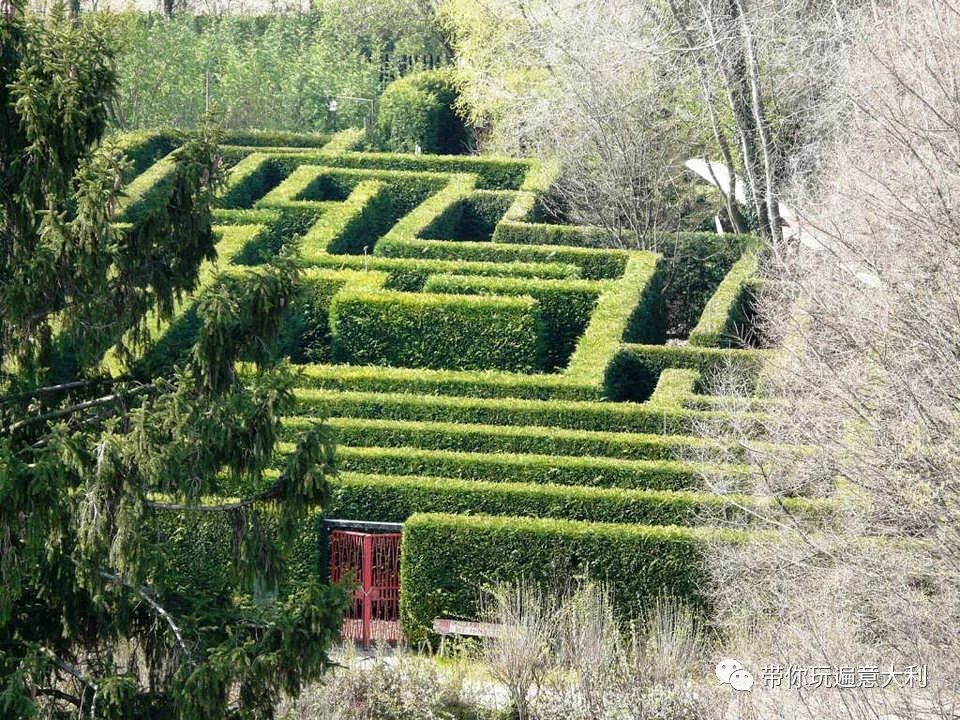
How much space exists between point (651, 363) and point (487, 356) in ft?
9.25

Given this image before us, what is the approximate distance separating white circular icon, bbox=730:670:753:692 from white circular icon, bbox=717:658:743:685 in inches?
9.5

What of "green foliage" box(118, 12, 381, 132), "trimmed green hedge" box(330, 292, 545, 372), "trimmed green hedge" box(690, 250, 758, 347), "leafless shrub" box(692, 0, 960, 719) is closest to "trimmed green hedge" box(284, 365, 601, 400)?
"trimmed green hedge" box(330, 292, 545, 372)

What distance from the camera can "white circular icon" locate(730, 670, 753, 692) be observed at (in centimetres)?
1741

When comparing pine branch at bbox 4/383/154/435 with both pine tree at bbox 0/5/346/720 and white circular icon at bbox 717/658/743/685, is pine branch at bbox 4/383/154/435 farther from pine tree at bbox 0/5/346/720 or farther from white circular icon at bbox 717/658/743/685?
white circular icon at bbox 717/658/743/685

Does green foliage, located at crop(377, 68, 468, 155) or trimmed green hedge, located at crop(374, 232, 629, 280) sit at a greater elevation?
green foliage, located at crop(377, 68, 468, 155)

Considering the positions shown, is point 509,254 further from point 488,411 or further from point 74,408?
point 74,408

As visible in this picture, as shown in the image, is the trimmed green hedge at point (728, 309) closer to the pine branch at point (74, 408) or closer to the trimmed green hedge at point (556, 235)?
the trimmed green hedge at point (556, 235)

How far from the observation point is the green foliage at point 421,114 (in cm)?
4203

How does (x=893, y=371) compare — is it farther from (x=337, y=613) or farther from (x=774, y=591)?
(x=337, y=613)

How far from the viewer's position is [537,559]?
66.9ft

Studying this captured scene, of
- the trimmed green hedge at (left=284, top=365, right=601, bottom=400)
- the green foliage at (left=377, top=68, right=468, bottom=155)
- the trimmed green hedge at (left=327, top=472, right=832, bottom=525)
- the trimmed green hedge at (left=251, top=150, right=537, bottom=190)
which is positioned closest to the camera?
the trimmed green hedge at (left=327, top=472, right=832, bottom=525)

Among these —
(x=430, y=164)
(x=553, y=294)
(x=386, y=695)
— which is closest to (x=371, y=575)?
(x=386, y=695)

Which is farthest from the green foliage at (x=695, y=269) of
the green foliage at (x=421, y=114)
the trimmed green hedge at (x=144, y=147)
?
the trimmed green hedge at (x=144, y=147)

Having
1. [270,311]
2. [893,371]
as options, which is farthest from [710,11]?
[270,311]
